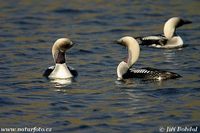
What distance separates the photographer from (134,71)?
1686 centimetres

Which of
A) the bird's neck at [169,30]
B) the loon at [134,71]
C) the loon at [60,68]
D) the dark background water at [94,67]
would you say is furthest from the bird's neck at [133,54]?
the bird's neck at [169,30]

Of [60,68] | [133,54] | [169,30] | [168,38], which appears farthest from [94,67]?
[169,30]

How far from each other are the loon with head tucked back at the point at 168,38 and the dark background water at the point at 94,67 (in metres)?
0.21

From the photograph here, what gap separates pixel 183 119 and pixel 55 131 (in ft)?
6.15

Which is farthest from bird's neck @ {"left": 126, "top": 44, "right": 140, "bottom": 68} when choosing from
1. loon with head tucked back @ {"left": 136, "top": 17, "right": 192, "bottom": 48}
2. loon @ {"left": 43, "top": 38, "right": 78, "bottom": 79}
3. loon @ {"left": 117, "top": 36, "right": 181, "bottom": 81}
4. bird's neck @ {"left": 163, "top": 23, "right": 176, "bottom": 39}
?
bird's neck @ {"left": 163, "top": 23, "right": 176, "bottom": 39}

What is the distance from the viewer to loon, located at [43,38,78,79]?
55.1ft

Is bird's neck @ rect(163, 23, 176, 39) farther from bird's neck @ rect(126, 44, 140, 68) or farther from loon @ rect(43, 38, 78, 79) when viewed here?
loon @ rect(43, 38, 78, 79)

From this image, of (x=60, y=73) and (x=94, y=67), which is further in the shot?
(x=94, y=67)

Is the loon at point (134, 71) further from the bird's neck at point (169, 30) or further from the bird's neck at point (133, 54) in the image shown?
the bird's neck at point (169, 30)

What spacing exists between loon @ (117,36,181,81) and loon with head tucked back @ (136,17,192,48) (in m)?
3.26

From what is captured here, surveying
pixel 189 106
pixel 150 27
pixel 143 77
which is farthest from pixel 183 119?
pixel 150 27

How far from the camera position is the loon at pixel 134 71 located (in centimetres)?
1650

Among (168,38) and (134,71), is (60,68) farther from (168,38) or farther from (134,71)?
(168,38)

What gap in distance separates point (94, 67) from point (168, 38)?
365 centimetres
